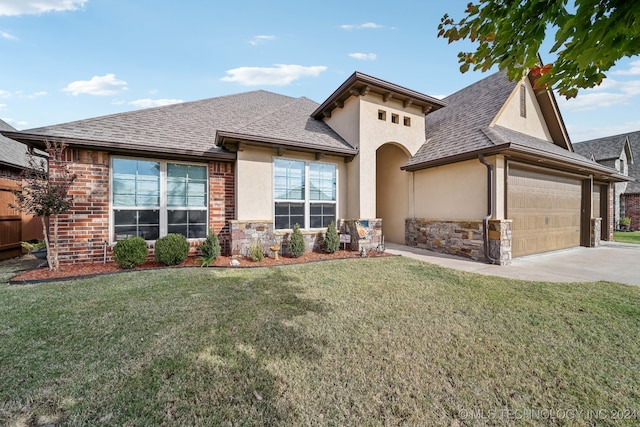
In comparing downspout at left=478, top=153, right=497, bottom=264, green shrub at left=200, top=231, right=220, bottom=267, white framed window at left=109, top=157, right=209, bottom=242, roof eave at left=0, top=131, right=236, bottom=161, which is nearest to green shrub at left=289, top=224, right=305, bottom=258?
green shrub at left=200, top=231, right=220, bottom=267

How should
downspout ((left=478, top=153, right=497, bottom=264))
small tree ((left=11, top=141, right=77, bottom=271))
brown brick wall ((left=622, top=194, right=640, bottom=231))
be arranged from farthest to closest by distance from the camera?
1. brown brick wall ((left=622, top=194, right=640, bottom=231))
2. downspout ((left=478, top=153, right=497, bottom=264))
3. small tree ((left=11, top=141, right=77, bottom=271))

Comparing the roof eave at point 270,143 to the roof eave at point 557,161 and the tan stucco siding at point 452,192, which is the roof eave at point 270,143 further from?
the roof eave at point 557,161

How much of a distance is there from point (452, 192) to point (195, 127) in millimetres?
9148

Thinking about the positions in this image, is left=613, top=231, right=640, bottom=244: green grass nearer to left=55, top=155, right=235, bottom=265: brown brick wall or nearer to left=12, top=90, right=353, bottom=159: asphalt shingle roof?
left=12, top=90, right=353, bottom=159: asphalt shingle roof

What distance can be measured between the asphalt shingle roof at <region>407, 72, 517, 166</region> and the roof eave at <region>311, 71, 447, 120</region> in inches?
46.4

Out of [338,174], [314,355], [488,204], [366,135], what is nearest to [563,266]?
[488,204]

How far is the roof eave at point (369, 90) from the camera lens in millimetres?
8086

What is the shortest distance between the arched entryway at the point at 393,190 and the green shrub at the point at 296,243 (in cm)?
509

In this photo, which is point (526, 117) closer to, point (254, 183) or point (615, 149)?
point (254, 183)

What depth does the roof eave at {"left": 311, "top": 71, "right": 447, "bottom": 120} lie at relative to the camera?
26.5 ft

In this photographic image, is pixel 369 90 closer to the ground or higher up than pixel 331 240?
higher up

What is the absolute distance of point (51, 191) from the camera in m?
5.36

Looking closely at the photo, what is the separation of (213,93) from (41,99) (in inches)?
248

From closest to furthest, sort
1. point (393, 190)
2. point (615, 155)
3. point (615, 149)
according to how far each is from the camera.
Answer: point (393, 190) → point (615, 155) → point (615, 149)
